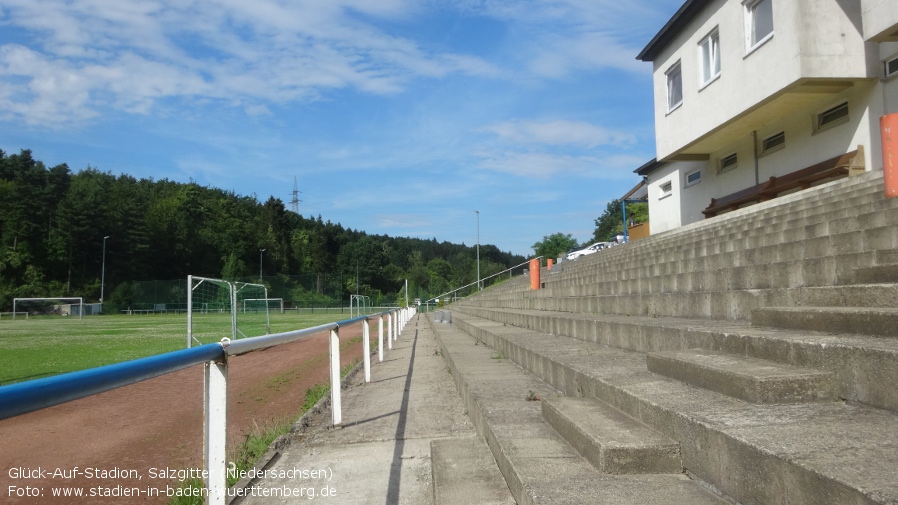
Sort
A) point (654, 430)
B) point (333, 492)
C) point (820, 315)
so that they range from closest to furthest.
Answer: point (654, 430), point (820, 315), point (333, 492)

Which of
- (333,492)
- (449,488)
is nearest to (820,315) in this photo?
(449,488)

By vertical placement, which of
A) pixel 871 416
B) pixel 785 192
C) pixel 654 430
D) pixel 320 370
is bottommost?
pixel 320 370

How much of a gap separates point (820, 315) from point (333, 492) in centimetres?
286

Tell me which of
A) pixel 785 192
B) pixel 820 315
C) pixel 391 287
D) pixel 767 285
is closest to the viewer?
pixel 820 315

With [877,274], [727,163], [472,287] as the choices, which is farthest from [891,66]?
[472,287]

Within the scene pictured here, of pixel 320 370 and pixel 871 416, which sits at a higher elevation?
pixel 871 416

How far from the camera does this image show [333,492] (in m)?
3.47

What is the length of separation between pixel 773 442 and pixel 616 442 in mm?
749

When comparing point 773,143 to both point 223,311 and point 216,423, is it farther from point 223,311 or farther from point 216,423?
point 223,311

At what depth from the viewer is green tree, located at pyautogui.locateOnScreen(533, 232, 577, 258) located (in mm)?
76688

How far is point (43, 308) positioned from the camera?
157 ft

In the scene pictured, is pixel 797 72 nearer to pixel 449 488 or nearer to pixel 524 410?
pixel 524 410

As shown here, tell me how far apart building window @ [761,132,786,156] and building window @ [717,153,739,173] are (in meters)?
1.17

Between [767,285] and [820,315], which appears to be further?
[767,285]
